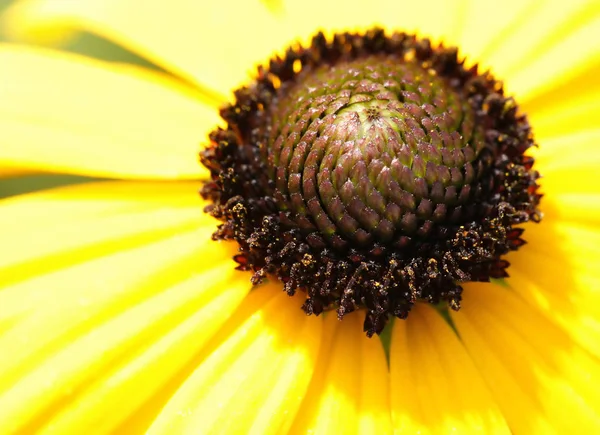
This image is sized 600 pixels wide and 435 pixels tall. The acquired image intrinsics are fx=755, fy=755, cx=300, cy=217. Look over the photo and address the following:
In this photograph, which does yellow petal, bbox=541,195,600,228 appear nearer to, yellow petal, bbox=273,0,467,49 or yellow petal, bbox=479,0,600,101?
yellow petal, bbox=479,0,600,101

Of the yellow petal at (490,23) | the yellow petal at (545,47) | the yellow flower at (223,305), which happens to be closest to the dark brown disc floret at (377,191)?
the yellow flower at (223,305)

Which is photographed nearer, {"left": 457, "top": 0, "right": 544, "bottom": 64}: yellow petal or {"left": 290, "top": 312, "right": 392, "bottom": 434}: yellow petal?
{"left": 290, "top": 312, "right": 392, "bottom": 434}: yellow petal

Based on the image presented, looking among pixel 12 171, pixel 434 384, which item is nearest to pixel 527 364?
pixel 434 384

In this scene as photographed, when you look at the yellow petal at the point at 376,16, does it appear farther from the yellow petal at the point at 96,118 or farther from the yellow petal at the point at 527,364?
the yellow petal at the point at 527,364

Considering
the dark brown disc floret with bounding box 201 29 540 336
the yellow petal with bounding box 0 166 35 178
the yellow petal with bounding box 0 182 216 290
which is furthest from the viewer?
the yellow petal with bounding box 0 166 35 178

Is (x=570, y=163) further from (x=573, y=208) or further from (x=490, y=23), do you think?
(x=490, y=23)

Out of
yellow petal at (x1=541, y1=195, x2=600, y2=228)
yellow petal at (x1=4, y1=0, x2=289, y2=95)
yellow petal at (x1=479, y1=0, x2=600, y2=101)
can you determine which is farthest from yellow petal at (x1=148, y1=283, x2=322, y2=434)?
yellow petal at (x1=479, y1=0, x2=600, y2=101)
